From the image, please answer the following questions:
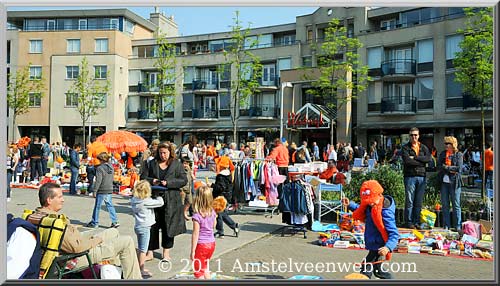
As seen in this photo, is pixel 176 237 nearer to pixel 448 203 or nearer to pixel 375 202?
pixel 375 202

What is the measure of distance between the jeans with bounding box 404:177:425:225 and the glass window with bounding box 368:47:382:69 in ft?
82.2

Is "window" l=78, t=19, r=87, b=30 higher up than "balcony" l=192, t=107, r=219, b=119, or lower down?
higher up

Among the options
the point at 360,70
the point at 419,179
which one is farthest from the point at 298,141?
the point at 419,179

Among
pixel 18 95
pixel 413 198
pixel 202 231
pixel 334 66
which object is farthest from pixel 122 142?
pixel 334 66

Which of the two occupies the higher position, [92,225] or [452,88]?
[452,88]

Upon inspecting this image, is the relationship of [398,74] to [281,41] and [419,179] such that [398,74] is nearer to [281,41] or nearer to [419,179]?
[281,41]

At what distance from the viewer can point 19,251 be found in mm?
4848

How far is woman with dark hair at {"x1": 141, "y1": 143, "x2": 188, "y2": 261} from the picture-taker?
648 cm

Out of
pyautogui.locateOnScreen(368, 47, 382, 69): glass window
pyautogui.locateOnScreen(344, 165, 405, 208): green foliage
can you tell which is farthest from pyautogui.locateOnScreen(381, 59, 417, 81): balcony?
pyautogui.locateOnScreen(344, 165, 405, 208): green foliage

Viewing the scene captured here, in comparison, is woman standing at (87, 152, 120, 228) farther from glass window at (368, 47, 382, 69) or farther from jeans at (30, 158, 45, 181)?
glass window at (368, 47, 382, 69)

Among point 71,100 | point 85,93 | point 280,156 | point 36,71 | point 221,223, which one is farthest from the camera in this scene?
point 36,71

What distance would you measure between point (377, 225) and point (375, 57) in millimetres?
29296

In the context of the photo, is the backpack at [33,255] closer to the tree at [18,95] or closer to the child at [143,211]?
the child at [143,211]

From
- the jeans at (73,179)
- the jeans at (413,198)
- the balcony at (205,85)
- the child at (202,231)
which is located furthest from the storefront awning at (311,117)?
the child at (202,231)
